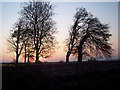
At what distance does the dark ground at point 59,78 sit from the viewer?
28.5 feet

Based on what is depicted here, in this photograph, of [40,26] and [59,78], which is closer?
[59,78]

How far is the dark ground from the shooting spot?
8.70 meters

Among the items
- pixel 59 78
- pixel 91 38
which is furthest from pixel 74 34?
pixel 59 78

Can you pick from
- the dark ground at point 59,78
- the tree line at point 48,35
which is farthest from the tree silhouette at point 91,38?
the dark ground at point 59,78

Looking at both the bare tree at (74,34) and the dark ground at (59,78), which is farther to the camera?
the bare tree at (74,34)

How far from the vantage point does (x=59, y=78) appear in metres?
11.2

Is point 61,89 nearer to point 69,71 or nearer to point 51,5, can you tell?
point 69,71

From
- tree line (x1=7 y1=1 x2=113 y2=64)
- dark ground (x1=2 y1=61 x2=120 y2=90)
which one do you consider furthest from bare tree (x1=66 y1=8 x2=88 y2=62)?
dark ground (x1=2 y1=61 x2=120 y2=90)

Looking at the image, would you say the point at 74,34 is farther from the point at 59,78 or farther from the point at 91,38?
the point at 59,78

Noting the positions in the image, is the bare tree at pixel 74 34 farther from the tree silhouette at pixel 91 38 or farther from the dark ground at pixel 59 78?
the dark ground at pixel 59 78

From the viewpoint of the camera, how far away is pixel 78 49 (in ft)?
85.9

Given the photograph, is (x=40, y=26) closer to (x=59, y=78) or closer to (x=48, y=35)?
(x=48, y=35)

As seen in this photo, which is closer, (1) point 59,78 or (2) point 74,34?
(1) point 59,78

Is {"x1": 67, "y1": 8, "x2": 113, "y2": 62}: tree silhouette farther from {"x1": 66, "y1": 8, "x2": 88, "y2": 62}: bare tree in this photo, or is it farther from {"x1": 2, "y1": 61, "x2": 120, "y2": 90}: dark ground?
{"x1": 2, "y1": 61, "x2": 120, "y2": 90}: dark ground
